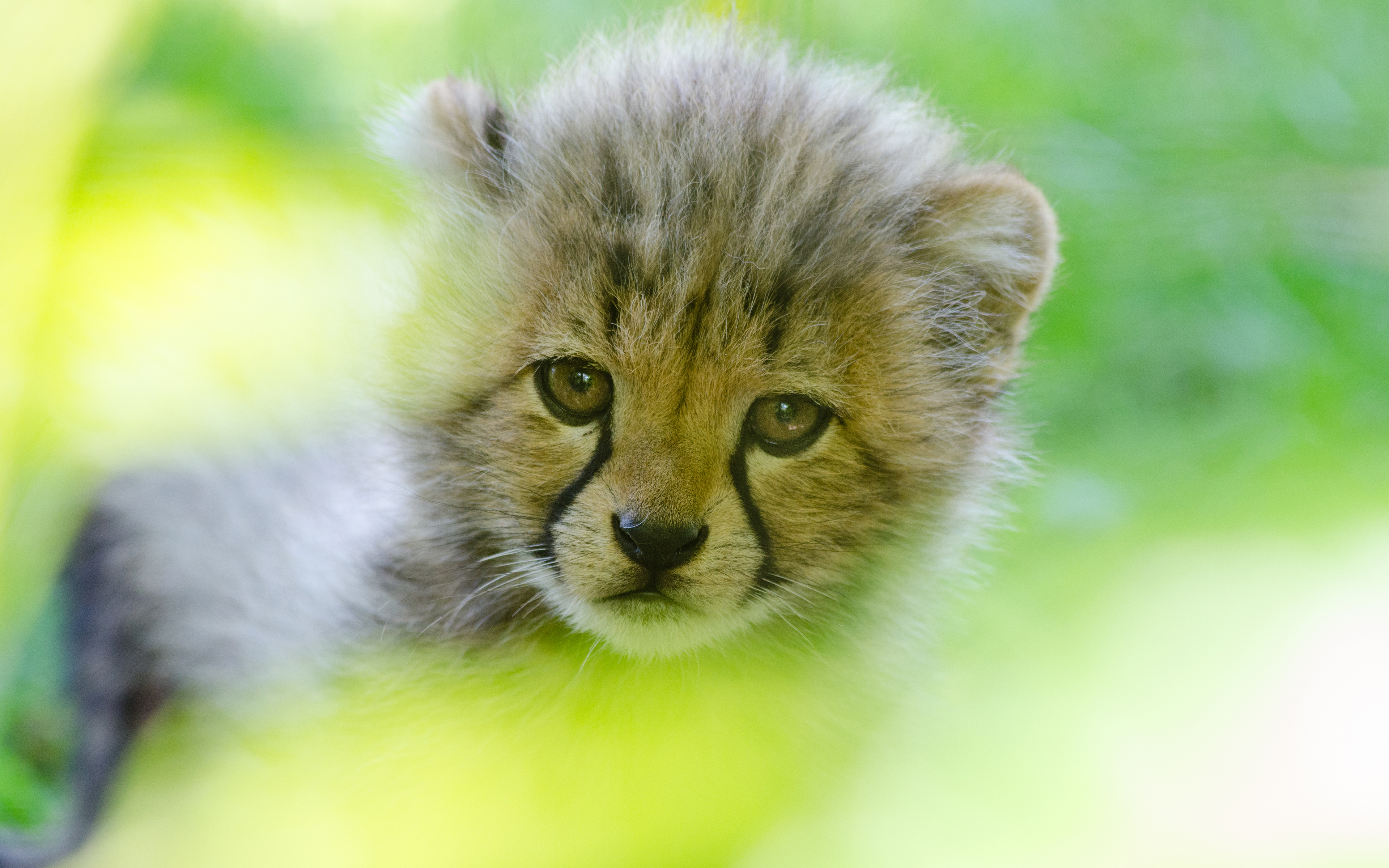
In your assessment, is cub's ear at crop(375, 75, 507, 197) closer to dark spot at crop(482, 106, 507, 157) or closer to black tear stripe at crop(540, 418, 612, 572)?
dark spot at crop(482, 106, 507, 157)

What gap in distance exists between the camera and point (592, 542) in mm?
702

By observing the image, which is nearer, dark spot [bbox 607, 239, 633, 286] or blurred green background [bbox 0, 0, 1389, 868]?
dark spot [bbox 607, 239, 633, 286]

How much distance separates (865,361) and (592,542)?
24cm

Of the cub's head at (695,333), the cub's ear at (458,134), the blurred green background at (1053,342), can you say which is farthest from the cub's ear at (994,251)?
the cub's ear at (458,134)

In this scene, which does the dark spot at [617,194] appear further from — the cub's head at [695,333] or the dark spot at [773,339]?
the dark spot at [773,339]

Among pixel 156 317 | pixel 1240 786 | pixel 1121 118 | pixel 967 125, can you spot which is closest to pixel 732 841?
pixel 1240 786

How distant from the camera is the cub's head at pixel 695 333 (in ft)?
2.32

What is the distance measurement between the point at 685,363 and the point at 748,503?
10cm

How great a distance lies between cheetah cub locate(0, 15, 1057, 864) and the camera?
709mm

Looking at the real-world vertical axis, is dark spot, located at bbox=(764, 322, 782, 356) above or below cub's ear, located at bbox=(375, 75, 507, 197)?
below

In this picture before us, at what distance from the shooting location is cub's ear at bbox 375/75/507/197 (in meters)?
0.83

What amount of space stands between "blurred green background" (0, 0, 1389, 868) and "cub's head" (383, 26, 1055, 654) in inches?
4.4

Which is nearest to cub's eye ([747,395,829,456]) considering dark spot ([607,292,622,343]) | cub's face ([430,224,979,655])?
cub's face ([430,224,979,655])

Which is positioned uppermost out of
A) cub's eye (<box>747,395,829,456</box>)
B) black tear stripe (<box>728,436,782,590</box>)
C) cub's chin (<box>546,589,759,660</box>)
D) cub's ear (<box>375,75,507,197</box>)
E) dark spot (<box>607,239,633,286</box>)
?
cub's ear (<box>375,75,507,197</box>)
